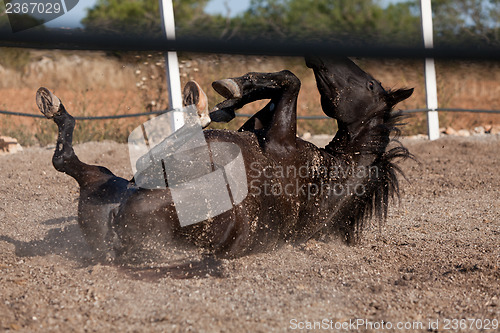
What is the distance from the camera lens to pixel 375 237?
3.80 meters

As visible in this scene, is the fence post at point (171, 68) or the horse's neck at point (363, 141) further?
the fence post at point (171, 68)

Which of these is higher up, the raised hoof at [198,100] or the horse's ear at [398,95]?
the raised hoof at [198,100]

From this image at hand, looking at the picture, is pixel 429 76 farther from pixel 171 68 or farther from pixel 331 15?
pixel 331 15

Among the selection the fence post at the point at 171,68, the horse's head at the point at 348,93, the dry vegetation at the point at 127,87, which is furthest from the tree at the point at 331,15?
the horse's head at the point at 348,93

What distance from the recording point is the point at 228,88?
3.10 meters

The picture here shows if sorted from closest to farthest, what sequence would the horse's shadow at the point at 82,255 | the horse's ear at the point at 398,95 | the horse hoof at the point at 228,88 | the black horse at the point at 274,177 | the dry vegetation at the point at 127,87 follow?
the horse's shadow at the point at 82,255, the black horse at the point at 274,177, the horse hoof at the point at 228,88, the horse's ear at the point at 398,95, the dry vegetation at the point at 127,87

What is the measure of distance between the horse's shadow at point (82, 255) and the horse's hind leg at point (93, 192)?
0.15 metres

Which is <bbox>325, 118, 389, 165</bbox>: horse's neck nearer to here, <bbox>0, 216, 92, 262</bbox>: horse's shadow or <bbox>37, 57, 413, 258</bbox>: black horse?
<bbox>37, 57, 413, 258</bbox>: black horse

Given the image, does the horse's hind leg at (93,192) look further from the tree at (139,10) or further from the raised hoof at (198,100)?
the tree at (139,10)

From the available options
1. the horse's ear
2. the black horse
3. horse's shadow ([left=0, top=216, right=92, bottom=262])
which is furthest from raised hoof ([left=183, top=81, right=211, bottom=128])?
the horse's ear

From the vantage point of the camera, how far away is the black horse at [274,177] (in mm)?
2900

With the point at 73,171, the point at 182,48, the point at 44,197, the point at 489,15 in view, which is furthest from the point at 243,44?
the point at 489,15

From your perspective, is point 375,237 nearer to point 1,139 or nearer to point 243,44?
point 243,44

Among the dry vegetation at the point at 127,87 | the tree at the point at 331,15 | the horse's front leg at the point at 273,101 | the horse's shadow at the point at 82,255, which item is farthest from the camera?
the tree at the point at 331,15
